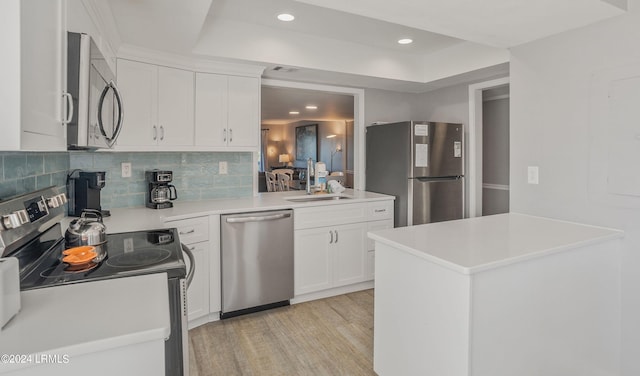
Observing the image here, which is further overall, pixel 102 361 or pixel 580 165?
pixel 580 165

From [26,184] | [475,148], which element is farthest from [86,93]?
[475,148]

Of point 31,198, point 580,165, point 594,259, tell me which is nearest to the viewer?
point 31,198

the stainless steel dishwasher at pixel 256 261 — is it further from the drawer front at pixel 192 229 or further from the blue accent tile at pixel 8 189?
the blue accent tile at pixel 8 189

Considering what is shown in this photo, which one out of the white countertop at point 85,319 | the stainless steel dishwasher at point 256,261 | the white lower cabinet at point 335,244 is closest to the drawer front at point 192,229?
the stainless steel dishwasher at point 256,261

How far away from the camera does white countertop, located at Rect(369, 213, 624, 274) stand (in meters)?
1.54

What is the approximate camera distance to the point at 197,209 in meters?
2.79

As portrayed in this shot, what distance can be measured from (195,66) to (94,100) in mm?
1643

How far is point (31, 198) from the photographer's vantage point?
1481 mm

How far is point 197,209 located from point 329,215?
1.13 meters

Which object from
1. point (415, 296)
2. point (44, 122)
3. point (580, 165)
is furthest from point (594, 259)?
point (44, 122)

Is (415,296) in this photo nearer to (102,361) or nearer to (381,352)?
(381,352)

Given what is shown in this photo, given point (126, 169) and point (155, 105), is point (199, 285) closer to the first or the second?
point (126, 169)

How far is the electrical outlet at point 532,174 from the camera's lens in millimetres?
2418

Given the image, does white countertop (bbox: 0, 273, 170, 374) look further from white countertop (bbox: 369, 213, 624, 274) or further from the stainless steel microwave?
white countertop (bbox: 369, 213, 624, 274)
